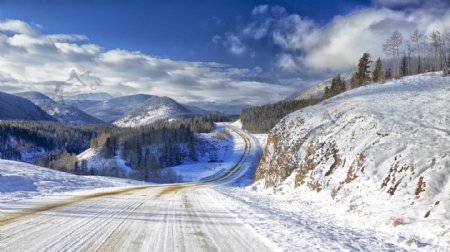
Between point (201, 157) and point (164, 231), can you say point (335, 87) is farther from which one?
point (164, 231)

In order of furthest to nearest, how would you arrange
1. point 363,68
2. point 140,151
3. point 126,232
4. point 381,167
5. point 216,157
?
point 140,151, point 216,157, point 363,68, point 381,167, point 126,232

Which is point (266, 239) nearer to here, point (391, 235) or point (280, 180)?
point (391, 235)

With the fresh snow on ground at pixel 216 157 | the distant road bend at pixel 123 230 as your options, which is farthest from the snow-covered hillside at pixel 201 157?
the distant road bend at pixel 123 230

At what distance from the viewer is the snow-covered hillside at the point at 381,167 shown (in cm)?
1111

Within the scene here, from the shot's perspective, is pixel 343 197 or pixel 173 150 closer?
pixel 343 197

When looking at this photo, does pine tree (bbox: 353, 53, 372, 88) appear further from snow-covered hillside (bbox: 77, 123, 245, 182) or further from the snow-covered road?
the snow-covered road

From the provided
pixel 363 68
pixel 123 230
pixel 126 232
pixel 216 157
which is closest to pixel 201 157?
pixel 216 157

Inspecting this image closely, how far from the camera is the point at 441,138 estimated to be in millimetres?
14633

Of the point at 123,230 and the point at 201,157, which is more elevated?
A: the point at 201,157

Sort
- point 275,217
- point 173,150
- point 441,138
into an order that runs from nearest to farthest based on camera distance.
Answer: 1. point 275,217
2. point 441,138
3. point 173,150

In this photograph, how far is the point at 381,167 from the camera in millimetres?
→ 14891

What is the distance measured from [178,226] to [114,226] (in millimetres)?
1801

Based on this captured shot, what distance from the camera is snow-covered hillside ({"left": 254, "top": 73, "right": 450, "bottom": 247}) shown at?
11106 millimetres

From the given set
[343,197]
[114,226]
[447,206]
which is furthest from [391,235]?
[114,226]
